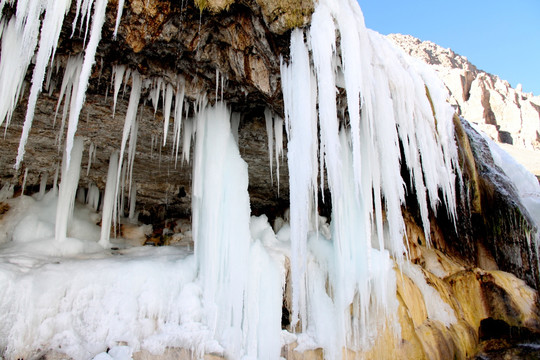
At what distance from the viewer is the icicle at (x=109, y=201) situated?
17.6 ft

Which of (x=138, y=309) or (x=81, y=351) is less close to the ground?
(x=138, y=309)

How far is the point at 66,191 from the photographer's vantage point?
499 cm

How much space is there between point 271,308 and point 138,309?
5.05 ft

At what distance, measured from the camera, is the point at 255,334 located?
12.8ft

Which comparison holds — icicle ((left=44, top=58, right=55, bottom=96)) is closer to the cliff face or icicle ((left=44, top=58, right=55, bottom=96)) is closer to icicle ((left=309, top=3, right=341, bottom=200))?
the cliff face

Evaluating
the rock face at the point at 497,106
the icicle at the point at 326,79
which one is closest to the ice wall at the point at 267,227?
the icicle at the point at 326,79

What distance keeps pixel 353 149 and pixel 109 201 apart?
3999 millimetres

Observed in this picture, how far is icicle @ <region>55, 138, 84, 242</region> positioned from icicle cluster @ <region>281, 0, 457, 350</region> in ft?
10.8

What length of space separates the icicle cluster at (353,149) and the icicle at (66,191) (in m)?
3.30

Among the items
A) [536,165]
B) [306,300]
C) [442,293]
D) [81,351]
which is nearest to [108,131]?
[81,351]

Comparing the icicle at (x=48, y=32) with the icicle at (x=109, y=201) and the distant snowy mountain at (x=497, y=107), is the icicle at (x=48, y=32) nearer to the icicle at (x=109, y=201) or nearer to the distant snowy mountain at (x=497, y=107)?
the icicle at (x=109, y=201)

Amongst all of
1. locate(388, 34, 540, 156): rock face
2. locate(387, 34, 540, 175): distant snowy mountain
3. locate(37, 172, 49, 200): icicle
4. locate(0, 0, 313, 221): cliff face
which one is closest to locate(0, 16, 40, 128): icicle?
locate(0, 0, 313, 221): cliff face

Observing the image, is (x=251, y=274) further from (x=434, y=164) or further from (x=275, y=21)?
(x=434, y=164)

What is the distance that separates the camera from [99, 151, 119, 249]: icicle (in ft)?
17.6
